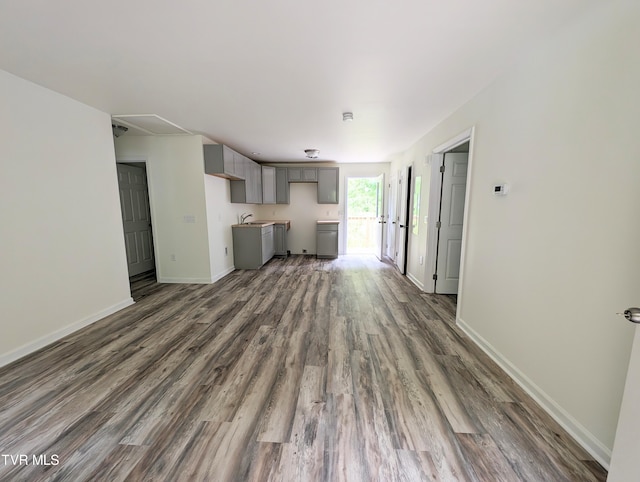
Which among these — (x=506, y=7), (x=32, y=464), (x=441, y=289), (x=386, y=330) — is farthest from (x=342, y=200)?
(x=32, y=464)

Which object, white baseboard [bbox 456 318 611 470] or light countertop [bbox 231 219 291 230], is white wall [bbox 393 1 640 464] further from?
light countertop [bbox 231 219 291 230]

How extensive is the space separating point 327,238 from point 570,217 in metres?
4.59

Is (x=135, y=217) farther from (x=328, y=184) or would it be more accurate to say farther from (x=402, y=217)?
(x=402, y=217)

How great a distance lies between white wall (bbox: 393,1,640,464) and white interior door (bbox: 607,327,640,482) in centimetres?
27

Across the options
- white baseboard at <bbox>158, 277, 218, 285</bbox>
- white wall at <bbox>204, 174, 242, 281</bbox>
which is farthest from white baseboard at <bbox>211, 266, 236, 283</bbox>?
white baseboard at <bbox>158, 277, 218, 285</bbox>

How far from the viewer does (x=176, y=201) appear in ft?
12.4

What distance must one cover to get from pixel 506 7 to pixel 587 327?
5.88 ft

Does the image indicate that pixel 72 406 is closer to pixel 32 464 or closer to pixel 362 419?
pixel 32 464

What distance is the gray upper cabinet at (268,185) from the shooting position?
A: 219 inches

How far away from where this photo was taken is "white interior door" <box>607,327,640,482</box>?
898mm

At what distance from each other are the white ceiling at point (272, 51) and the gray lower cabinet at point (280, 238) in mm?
3330

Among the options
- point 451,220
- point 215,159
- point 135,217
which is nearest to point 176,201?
point 215,159

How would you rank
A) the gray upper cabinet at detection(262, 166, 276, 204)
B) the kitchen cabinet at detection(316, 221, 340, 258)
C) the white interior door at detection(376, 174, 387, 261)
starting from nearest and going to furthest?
the gray upper cabinet at detection(262, 166, 276, 204), the kitchen cabinet at detection(316, 221, 340, 258), the white interior door at detection(376, 174, 387, 261)

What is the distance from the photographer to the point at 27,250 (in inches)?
82.0
